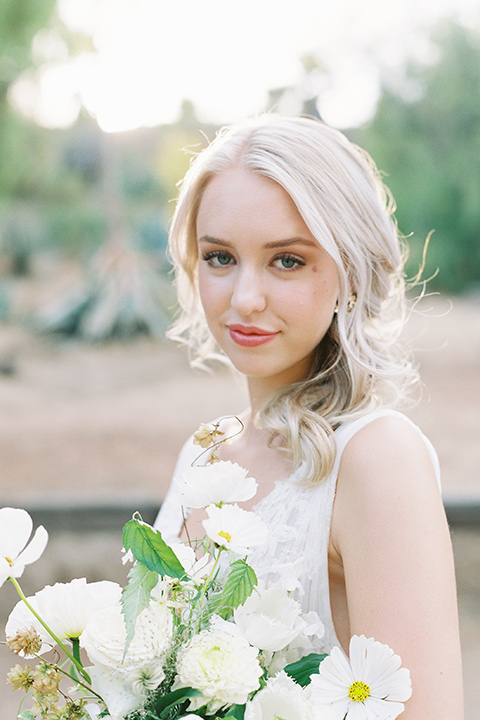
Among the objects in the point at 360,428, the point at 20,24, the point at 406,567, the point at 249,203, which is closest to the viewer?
the point at 406,567

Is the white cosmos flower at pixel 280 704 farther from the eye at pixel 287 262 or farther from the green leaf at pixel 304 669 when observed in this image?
the eye at pixel 287 262

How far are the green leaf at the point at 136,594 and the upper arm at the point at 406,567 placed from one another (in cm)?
41

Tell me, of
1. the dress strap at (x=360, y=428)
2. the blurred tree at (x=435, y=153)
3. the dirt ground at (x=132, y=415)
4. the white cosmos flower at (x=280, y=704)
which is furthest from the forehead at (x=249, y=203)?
the blurred tree at (x=435, y=153)

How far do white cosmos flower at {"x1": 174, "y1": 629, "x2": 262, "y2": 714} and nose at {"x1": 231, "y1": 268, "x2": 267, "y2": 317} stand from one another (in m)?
0.68

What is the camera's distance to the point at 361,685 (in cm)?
90

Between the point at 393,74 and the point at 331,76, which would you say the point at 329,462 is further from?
the point at 393,74

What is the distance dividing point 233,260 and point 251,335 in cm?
16

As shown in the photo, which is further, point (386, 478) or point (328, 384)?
point (328, 384)

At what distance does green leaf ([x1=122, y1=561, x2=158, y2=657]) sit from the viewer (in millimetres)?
833

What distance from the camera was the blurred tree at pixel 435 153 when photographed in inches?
499

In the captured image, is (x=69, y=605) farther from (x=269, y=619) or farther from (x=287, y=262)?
(x=287, y=262)

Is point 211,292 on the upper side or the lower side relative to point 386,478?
upper

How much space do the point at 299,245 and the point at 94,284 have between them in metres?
10.9

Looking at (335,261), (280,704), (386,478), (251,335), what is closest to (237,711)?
(280,704)
